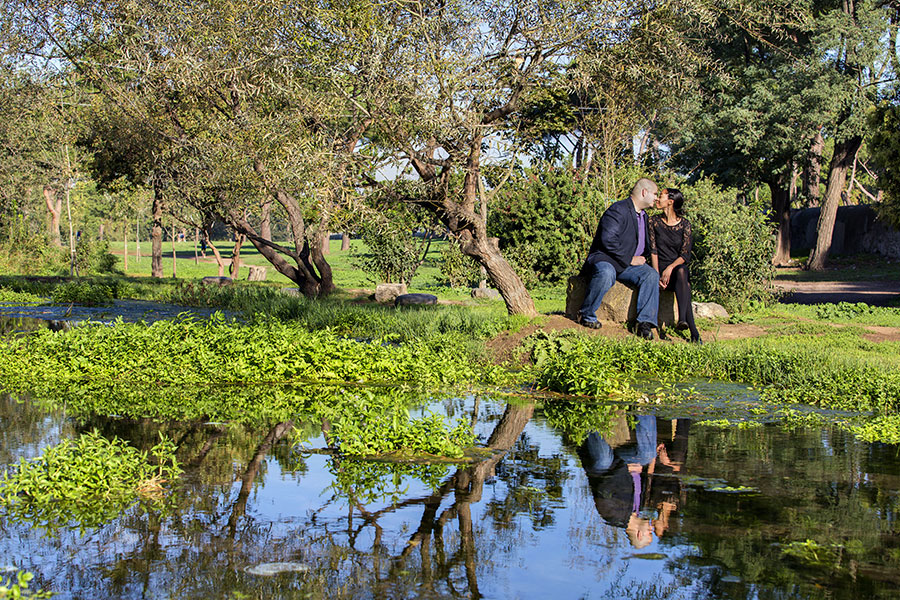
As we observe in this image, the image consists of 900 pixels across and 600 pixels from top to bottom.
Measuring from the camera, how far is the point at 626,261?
43.8 ft

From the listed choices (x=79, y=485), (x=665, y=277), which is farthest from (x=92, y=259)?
(x=79, y=485)

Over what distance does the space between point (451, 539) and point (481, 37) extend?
9737 mm

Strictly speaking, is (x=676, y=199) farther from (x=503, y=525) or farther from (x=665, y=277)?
(x=503, y=525)

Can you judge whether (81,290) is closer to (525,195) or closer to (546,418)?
(525,195)

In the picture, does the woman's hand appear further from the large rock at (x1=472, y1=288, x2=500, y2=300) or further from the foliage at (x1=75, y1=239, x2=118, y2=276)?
the foliage at (x1=75, y1=239, x2=118, y2=276)

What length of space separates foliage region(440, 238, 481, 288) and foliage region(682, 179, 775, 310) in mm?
7543

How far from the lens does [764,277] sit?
19.4m

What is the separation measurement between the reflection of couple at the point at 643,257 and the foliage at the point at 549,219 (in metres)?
10.9

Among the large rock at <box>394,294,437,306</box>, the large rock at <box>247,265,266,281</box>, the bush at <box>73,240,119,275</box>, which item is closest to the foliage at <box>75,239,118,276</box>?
the bush at <box>73,240,119,275</box>

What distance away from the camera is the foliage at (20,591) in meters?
4.07

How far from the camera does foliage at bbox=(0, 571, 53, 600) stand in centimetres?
407

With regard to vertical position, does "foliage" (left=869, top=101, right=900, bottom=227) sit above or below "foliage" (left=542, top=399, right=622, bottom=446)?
above

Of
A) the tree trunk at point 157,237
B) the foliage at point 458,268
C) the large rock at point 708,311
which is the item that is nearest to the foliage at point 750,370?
the large rock at point 708,311

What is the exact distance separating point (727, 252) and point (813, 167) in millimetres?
23816
